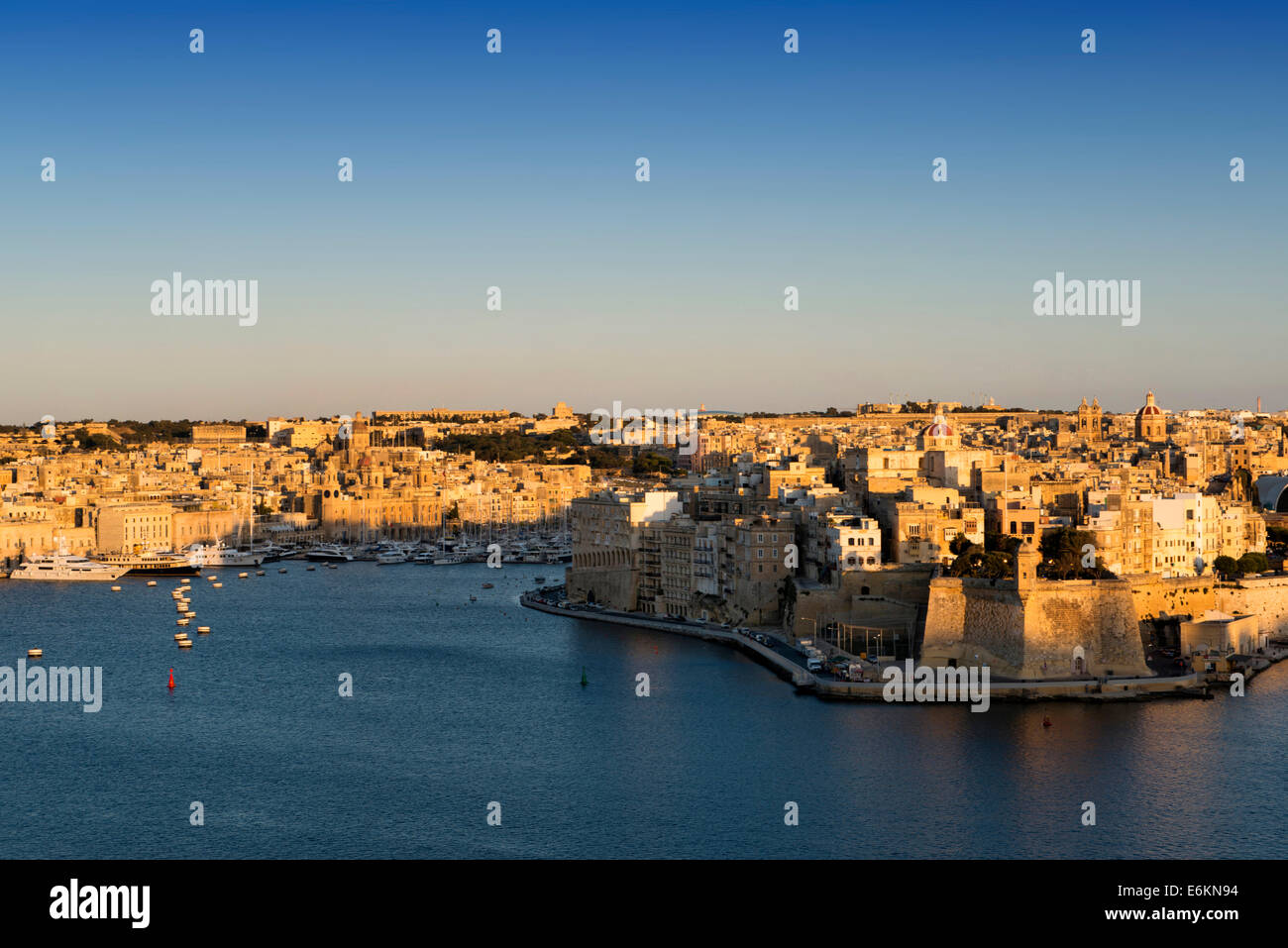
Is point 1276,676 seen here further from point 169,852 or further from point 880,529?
point 169,852

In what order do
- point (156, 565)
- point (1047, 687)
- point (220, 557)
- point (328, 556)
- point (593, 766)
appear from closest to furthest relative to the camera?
point (593, 766)
point (1047, 687)
point (156, 565)
point (220, 557)
point (328, 556)

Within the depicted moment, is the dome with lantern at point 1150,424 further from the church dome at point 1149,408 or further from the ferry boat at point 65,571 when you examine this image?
the ferry boat at point 65,571

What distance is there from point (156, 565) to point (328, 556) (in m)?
4.46

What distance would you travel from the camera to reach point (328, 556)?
33875mm

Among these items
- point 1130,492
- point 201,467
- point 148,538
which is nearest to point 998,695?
point 1130,492

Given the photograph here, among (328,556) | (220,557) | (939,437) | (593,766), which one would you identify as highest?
(939,437)

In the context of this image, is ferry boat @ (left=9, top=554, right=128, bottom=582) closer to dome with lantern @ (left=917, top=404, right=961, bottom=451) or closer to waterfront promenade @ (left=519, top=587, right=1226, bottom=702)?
dome with lantern @ (left=917, top=404, right=961, bottom=451)

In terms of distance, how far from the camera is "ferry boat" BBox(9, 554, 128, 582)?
95.7 ft

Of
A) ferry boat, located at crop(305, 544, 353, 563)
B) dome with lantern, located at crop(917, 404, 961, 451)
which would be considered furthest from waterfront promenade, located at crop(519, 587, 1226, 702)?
ferry boat, located at crop(305, 544, 353, 563)

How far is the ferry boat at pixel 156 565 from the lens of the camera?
30203 millimetres

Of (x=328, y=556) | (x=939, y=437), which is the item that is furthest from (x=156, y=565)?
(x=939, y=437)

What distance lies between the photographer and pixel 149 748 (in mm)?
12445

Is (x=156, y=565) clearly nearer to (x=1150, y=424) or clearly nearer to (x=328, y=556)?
(x=328, y=556)
